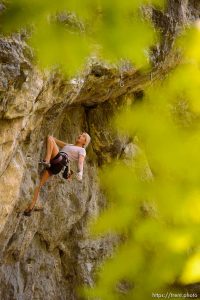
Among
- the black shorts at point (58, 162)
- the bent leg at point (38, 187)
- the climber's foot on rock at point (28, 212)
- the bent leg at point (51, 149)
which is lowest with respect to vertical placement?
the climber's foot on rock at point (28, 212)

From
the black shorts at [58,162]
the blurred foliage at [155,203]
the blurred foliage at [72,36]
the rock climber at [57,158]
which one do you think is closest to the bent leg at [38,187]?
the rock climber at [57,158]

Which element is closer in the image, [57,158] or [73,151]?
[57,158]

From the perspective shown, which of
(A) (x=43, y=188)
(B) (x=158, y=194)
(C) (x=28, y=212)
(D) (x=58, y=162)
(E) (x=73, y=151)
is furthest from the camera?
(B) (x=158, y=194)

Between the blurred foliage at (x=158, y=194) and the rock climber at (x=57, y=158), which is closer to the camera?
the rock climber at (x=57, y=158)

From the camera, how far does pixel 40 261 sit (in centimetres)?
925

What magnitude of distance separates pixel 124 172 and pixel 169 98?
2.76m

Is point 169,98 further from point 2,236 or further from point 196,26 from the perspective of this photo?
point 2,236

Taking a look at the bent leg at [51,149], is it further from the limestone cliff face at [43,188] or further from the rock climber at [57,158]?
the limestone cliff face at [43,188]

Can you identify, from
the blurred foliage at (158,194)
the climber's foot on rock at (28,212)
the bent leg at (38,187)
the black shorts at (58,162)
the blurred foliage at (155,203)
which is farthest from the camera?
the blurred foliage at (155,203)

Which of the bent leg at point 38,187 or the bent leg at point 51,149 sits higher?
the bent leg at point 51,149

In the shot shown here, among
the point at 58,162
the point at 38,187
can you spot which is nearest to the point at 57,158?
the point at 58,162

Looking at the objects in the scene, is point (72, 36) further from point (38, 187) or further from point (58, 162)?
point (38, 187)

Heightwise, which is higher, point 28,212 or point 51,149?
point 51,149

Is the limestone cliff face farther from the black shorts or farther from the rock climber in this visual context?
the black shorts
